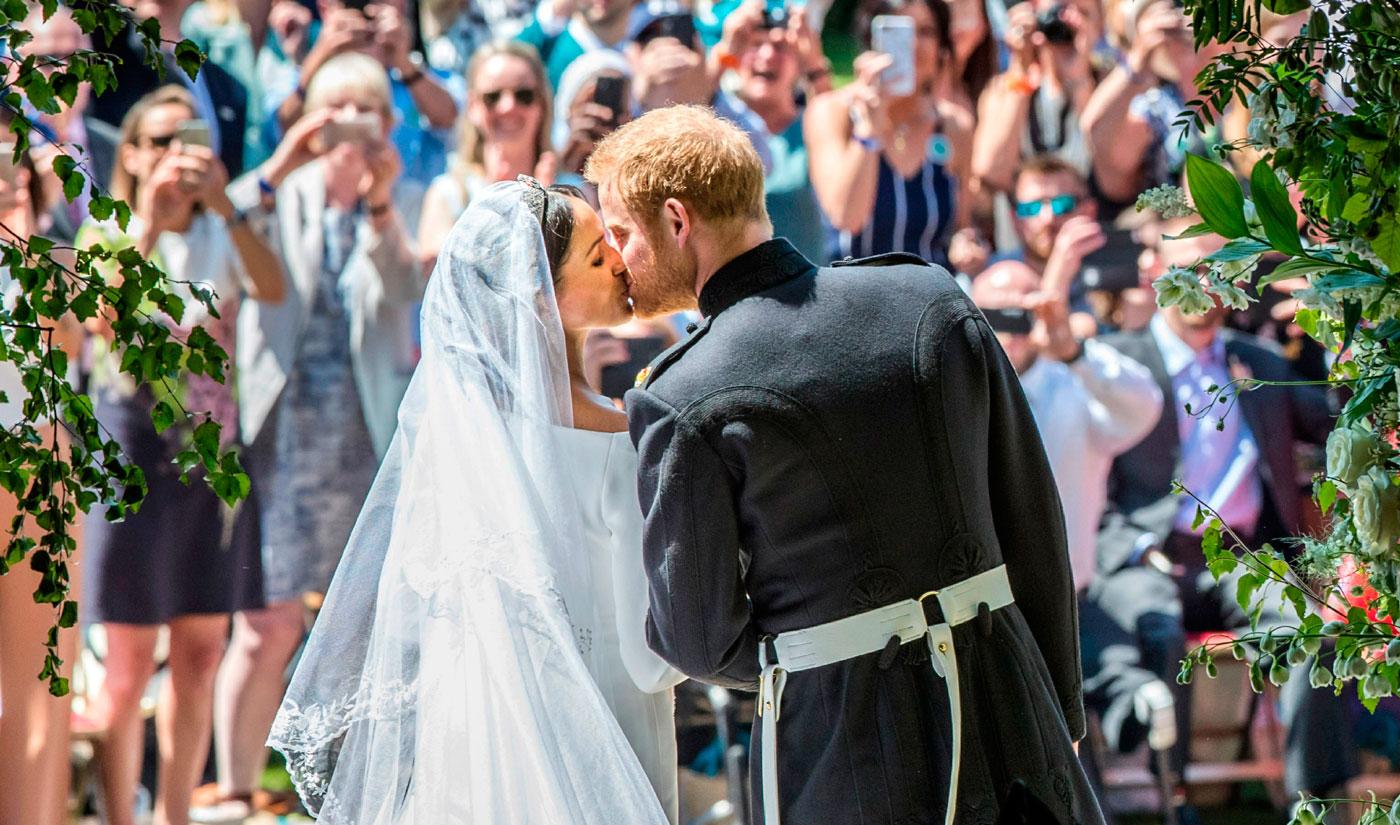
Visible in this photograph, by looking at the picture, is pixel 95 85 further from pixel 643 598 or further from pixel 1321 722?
pixel 1321 722

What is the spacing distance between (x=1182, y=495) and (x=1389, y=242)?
3534 millimetres

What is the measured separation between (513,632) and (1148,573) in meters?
3.07

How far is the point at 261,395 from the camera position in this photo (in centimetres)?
464

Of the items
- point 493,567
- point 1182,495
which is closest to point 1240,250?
point 493,567

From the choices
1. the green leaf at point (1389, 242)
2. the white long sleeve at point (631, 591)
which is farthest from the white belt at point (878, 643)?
the green leaf at point (1389, 242)

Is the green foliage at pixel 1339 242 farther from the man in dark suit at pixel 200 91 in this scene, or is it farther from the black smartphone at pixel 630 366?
the man in dark suit at pixel 200 91

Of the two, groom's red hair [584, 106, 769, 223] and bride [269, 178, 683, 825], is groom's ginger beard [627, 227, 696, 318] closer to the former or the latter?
groom's red hair [584, 106, 769, 223]

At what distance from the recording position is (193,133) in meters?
4.63

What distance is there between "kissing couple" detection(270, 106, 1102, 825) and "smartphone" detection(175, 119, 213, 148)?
2.84m

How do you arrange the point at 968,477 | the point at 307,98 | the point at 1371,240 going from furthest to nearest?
the point at 307,98 → the point at 968,477 → the point at 1371,240

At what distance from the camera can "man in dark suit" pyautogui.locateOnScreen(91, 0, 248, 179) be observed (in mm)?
4621

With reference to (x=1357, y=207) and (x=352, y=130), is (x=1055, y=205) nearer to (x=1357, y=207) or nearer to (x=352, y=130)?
(x=352, y=130)

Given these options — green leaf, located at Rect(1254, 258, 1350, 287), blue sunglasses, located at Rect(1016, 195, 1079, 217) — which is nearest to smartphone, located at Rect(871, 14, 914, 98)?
blue sunglasses, located at Rect(1016, 195, 1079, 217)

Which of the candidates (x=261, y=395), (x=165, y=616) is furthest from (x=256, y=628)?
(x=261, y=395)
